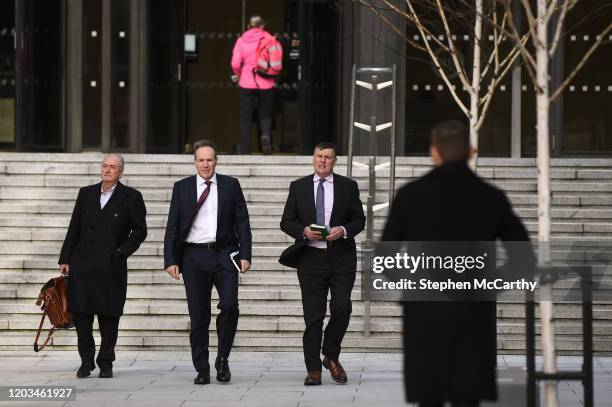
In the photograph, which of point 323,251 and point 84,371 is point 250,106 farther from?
point 323,251

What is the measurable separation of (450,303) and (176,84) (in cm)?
1523

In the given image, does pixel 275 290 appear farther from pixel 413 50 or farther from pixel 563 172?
pixel 413 50

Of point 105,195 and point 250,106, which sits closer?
point 105,195

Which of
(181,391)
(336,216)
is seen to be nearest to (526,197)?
(336,216)

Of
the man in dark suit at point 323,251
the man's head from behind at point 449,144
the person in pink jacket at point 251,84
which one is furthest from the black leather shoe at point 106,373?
the person in pink jacket at point 251,84

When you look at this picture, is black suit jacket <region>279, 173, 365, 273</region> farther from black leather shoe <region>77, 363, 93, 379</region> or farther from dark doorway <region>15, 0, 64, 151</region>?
dark doorway <region>15, 0, 64, 151</region>

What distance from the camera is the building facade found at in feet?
67.2

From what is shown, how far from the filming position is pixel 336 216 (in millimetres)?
10930

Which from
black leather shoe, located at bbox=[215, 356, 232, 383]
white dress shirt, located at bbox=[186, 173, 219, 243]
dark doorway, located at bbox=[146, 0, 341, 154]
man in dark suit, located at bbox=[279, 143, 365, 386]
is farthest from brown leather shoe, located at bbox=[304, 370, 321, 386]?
dark doorway, located at bbox=[146, 0, 341, 154]

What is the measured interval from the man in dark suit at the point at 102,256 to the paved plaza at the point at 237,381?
1.01 ft

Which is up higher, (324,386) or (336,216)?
(336,216)

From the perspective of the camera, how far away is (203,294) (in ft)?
36.0

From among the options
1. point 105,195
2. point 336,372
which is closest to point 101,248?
point 105,195

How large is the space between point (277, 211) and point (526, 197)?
8.96ft
